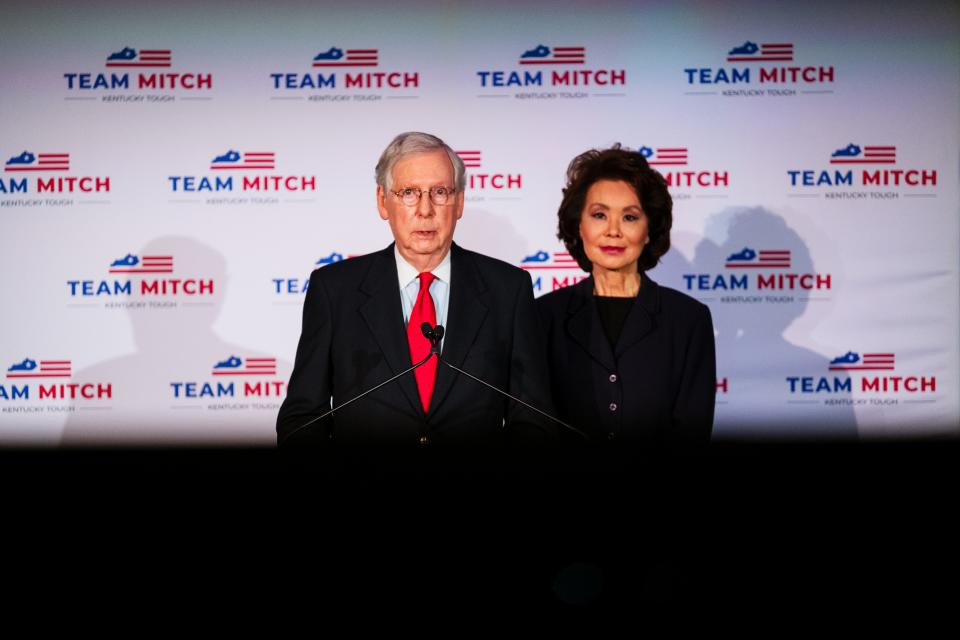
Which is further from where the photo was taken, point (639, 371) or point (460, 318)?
point (639, 371)

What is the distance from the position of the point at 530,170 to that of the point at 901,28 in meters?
1.74

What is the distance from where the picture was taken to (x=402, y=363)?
2146 millimetres

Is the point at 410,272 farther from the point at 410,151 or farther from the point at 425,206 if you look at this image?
the point at 410,151

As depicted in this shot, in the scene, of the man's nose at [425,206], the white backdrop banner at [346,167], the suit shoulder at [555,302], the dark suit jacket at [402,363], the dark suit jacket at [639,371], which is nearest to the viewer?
the dark suit jacket at [402,363]

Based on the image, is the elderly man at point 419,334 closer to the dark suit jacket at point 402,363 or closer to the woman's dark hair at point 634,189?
the dark suit jacket at point 402,363

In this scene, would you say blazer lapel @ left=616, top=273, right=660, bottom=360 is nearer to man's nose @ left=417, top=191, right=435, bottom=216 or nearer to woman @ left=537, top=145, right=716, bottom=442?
woman @ left=537, top=145, right=716, bottom=442

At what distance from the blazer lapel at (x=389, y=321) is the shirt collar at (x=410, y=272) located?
2 centimetres

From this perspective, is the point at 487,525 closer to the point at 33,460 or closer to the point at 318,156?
the point at 33,460

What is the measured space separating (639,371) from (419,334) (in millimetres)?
668

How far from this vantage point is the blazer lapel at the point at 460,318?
2.13 metres

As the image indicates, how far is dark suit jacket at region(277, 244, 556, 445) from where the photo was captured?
2.12m

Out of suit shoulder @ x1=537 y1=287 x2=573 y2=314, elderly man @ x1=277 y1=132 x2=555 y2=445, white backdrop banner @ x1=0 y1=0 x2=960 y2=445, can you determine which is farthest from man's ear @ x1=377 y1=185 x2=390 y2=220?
white backdrop banner @ x1=0 y1=0 x2=960 y2=445

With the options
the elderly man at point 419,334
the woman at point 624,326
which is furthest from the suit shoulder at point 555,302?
the elderly man at point 419,334

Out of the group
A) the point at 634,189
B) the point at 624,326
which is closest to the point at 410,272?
the point at 624,326
